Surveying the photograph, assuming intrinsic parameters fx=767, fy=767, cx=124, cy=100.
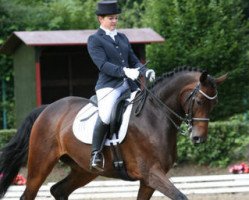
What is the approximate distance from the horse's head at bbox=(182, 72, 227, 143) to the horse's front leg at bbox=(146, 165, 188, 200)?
45cm

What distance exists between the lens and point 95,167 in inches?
309

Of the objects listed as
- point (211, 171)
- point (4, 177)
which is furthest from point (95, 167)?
point (211, 171)

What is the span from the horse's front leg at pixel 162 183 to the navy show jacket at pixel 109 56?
1037mm

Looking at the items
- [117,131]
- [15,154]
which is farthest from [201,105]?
[15,154]

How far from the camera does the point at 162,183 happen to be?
7215mm

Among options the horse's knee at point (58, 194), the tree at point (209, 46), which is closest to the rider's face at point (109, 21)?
the horse's knee at point (58, 194)

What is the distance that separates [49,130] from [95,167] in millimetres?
910

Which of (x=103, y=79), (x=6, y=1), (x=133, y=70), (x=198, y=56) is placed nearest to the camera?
(x=133, y=70)

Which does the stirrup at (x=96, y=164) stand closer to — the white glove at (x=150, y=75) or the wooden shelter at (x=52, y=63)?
the white glove at (x=150, y=75)

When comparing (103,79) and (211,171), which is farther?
(211,171)

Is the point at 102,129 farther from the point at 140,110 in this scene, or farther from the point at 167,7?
the point at 167,7

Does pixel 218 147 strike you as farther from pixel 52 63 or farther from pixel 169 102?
pixel 169 102

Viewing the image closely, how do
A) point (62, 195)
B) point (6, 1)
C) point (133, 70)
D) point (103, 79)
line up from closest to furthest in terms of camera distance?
point (133, 70)
point (103, 79)
point (62, 195)
point (6, 1)

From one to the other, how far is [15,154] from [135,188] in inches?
104
